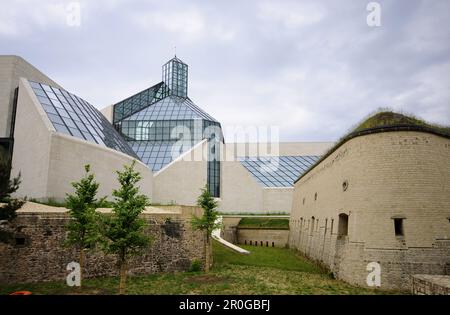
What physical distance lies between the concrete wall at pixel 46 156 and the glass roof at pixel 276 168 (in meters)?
26.6

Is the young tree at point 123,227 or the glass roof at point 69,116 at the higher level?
the glass roof at point 69,116

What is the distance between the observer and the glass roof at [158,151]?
1672 inches

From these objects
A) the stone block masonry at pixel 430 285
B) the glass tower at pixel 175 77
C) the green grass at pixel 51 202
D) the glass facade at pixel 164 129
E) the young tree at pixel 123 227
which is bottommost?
the stone block masonry at pixel 430 285

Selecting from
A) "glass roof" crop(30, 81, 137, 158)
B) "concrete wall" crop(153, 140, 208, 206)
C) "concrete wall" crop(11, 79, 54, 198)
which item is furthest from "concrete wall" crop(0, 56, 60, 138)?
"concrete wall" crop(153, 140, 208, 206)

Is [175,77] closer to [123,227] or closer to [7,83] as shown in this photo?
[7,83]

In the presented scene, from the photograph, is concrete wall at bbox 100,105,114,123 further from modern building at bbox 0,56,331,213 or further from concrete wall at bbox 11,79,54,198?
concrete wall at bbox 11,79,54,198

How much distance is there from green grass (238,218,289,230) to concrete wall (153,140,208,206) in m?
7.53

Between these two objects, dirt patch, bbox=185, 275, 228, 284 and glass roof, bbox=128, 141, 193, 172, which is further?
glass roof, bbox=128, 141, 193, 172

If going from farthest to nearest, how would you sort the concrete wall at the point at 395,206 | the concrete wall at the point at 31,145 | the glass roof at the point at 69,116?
the glass roof at the point at 69,116 → the concrete wall at the point at 31,145 → the concrete wall at the point at 395,206

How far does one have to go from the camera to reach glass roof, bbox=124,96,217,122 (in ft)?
162

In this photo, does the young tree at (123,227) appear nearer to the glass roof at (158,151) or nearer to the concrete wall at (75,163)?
the concrete wall at (75,163)

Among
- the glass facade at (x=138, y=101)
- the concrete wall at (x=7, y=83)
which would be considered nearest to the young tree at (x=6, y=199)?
the concrete wall at (x=7, y=83)

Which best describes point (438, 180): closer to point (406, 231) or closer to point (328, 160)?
point (406, 231)

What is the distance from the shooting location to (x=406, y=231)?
14531 mm
